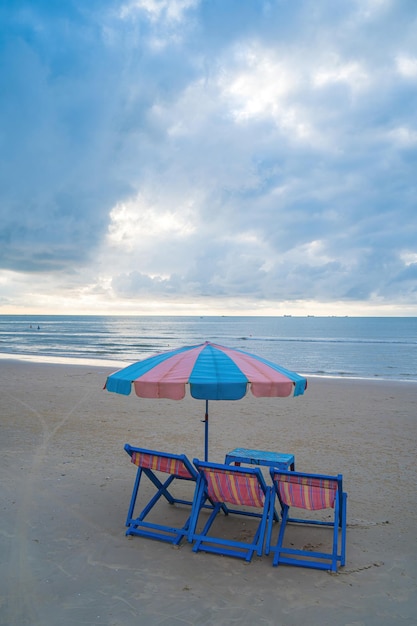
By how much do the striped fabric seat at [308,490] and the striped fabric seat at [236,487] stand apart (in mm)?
215

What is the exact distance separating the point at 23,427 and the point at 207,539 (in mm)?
6444

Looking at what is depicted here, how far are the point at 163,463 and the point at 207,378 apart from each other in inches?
43.2

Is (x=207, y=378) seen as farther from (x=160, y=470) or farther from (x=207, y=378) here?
(x=160, y=470)

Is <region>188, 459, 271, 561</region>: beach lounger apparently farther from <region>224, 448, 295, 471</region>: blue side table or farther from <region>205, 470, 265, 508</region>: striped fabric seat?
<region>224, 448, 295, 471</region>: blue side table

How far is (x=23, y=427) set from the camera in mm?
9773

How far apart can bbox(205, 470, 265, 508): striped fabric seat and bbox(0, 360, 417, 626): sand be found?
578 mm

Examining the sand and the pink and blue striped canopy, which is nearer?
the sand

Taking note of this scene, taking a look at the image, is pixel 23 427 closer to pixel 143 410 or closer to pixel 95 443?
Answer: pixel 95 443

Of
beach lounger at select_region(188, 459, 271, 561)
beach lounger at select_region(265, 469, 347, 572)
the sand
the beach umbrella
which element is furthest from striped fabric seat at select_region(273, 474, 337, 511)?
the beach umbrella

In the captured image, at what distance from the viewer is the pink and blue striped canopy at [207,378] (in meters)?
4.22

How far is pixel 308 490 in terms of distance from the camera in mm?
4316

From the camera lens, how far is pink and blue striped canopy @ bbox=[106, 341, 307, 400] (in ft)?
13.9

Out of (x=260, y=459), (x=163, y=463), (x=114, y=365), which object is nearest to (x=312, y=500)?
(x=260, y=459)

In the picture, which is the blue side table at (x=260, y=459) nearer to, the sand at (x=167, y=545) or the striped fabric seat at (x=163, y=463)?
the striped fabric seat at (x=163, y=463)
